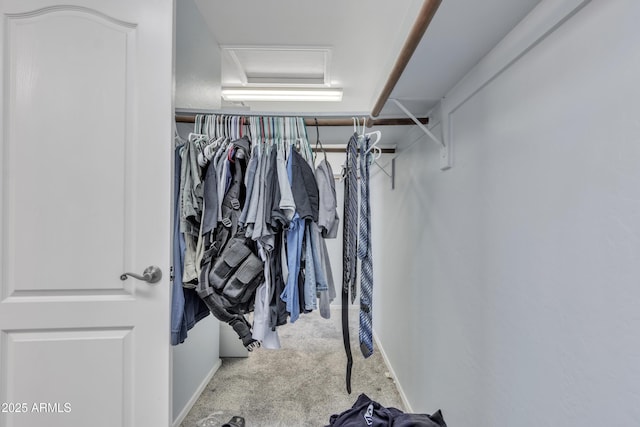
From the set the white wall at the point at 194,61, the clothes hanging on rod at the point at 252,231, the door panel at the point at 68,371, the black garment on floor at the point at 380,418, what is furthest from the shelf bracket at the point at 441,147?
the door panel at the point at 68,371

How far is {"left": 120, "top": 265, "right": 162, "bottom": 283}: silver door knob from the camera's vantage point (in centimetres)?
112

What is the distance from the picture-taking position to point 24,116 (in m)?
1.10

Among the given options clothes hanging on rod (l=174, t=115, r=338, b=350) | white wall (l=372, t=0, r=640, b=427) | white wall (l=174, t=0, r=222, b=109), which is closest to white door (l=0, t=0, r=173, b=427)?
clothes hanging on rod (l=174, t=115, r=338, b=350)

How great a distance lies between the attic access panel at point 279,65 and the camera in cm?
232

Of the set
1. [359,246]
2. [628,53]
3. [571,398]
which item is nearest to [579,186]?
[628,53]

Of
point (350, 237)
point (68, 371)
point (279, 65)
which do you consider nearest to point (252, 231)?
point (350, 237)

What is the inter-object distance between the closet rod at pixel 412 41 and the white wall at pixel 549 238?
353 millimetres

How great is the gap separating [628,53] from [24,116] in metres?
1.88

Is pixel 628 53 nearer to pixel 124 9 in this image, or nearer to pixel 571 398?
pixel 571 398

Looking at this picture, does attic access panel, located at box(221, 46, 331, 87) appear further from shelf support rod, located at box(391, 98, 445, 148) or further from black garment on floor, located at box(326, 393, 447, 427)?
black garment on floor, located at box(326, 393, 447, 427)

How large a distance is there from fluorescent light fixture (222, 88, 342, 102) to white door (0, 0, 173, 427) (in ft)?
5.78

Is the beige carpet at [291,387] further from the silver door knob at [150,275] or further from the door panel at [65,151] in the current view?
the door panel at [65,151]

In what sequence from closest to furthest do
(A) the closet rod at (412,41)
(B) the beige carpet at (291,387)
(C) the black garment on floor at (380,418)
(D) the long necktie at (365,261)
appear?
(A) the closet rod at (412,41)
(C) the black garment on floor at (380,418)
(D) the long necktie at (365,261)
(B) the beige carpet at (291,387)

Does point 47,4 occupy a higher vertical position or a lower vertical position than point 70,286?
higher
